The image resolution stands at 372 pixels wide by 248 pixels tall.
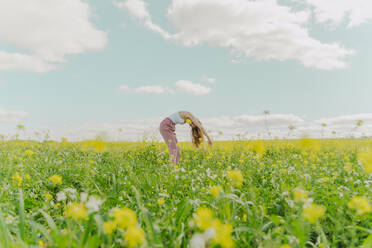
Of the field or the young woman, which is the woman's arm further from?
the field

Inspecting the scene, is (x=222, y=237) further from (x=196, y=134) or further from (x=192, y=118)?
(x=196, y=134)

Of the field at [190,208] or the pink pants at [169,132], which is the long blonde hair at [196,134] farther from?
the field at [190,208]

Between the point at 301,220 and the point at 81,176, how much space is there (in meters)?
4.61

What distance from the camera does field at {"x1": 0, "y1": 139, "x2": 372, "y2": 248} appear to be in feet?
5.89

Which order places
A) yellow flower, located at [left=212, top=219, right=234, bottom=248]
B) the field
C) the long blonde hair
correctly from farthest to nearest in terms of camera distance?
the long blonde hair → the field → yellow flower, located at [left=212, top=219, right=234, bottom=248]

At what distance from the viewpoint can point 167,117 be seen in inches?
338

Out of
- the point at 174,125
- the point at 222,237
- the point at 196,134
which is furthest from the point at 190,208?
the point at 196,134

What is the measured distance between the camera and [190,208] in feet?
9.31

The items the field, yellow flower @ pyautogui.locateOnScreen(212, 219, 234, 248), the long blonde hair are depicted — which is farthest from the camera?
the long blonde hair

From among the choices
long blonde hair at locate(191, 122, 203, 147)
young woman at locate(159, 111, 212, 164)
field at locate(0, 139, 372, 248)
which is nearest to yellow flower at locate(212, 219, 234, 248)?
field at locate(0, 139, 372, 248)

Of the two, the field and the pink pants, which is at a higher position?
the pink pants

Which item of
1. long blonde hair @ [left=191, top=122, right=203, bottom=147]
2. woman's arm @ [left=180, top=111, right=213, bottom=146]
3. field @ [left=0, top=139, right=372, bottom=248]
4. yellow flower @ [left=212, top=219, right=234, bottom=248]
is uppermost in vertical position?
woman's arm @ [left=180, top=111, right=213, bottom=146]

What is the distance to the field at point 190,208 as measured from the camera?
1.80 meters

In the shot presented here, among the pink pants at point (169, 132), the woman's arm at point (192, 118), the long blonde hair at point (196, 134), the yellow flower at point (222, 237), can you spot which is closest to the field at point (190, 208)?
the yellow flower at point (222, 237)
